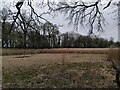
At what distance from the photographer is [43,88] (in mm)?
10492

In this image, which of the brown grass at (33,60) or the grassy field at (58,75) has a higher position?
the brown grass at (33,60)

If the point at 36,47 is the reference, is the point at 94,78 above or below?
below

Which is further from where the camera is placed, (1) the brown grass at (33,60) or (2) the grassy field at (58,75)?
(1) the brown grass at (33,60)

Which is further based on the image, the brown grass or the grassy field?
the brown grass

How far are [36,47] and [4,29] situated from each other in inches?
38.9

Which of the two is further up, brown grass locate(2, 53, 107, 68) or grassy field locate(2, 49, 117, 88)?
brown grass locate(2, 53, 107, 68)

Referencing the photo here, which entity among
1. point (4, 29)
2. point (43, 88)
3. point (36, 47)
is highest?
point (4, 29)

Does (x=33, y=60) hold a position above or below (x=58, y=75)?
above

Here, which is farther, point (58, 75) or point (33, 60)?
point (33, 60)

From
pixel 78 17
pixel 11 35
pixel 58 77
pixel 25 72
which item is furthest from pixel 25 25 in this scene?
pixel 25 72

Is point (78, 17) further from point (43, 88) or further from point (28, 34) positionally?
point (43, 88)

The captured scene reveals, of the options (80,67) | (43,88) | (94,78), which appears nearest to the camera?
(43,88)

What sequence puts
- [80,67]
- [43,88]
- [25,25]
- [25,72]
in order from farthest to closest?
[80,67], [25,72], [43,88], [25,25]

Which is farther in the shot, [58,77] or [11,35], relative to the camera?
[58,77]
